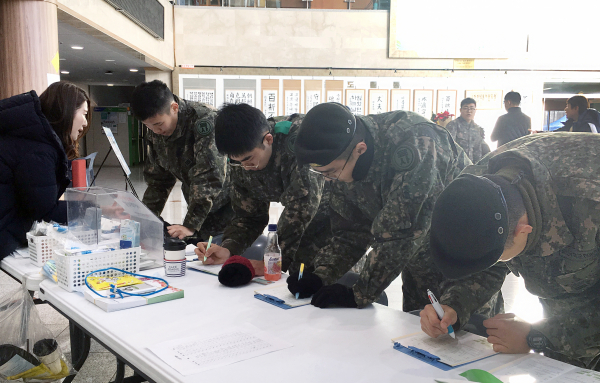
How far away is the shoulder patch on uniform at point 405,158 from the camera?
1.43 m

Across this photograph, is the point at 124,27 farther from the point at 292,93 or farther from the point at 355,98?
the point at 355,98

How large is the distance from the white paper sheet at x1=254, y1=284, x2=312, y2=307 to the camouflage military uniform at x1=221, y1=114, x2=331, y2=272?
305 millimetres

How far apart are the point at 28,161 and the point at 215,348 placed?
4.56ft

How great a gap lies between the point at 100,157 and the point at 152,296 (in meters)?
15.6

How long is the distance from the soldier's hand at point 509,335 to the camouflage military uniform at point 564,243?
4cm

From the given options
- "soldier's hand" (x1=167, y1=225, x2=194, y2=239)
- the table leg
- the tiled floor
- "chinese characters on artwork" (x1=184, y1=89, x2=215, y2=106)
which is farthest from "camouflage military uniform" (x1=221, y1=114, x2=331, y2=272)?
"chinese characters on artwork" (x1=184, y1=89, x2=215, y2=106)

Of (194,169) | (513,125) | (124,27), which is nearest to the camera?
(194,169)

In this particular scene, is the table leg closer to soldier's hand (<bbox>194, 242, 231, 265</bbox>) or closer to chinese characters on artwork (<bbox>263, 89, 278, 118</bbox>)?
soldier's hand (<bbox>194, 242, 231, 265</bbox>)

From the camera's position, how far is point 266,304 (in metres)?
1.52

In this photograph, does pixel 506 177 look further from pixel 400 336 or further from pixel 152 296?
pixel 152 296

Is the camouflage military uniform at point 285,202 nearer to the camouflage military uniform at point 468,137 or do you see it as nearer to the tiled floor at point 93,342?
the tiled floor at point 93,342

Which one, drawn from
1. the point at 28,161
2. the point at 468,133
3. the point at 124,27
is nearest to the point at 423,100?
the point at 468,133

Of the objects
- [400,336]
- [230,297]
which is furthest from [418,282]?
[230,297]

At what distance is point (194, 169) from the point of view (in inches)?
96.1
